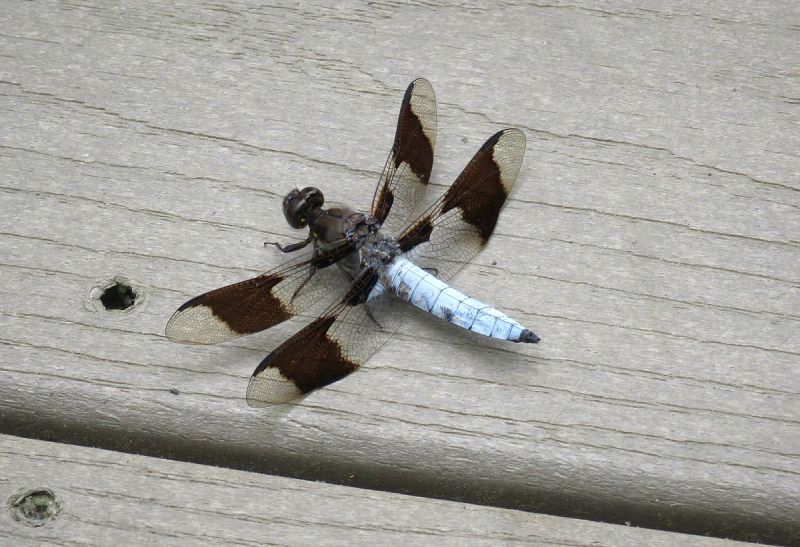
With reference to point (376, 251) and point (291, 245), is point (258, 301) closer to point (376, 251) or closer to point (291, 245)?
point (291, 245)

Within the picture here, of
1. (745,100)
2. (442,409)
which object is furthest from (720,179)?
(442,409)

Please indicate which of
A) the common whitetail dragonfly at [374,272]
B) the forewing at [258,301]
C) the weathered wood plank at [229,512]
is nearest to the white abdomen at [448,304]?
the common whitetail dragonfly at [374,272]

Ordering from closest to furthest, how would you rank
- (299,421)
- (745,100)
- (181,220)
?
(299,421) < (181,220) < (745,100)

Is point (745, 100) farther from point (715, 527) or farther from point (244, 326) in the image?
point (244, 326)

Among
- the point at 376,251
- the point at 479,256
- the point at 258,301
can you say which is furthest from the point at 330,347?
the point at 479,256

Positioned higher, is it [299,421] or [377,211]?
[377,211]

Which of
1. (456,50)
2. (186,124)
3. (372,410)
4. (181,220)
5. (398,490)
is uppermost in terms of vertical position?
(456,50)

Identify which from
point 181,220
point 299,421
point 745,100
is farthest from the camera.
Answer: point 745,100
